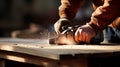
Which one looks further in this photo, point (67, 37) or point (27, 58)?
point (67, 37)

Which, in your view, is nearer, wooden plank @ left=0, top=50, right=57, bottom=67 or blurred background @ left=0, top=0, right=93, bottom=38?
wooden plank @ left=0, top=50, right=57, bottom=67

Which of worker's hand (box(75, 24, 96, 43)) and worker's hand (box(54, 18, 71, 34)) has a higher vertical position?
worker's hand (box(54, 18, 71, 34))

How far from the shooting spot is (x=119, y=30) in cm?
270

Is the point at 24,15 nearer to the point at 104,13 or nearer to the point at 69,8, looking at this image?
the point at 69,8

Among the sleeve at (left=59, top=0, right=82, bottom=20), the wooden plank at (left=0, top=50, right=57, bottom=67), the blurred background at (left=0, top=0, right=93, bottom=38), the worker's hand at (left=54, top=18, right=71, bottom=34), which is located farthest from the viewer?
the blurred background at (left=0, top=0, right=93, bottom=38)

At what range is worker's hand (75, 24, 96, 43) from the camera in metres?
2.22

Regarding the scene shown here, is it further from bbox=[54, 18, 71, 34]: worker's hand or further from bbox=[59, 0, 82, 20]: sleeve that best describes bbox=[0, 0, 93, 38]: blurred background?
bbox=[54, 18, 71, 34]: worker's hand

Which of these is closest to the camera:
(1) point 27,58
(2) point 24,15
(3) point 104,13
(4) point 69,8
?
(1) point 27,58

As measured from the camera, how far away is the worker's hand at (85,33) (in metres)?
2.22

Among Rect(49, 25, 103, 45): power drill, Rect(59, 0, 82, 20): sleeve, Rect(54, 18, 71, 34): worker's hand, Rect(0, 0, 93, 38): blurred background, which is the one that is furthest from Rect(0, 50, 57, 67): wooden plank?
Rect(0, 0, 93, 38): blurred background

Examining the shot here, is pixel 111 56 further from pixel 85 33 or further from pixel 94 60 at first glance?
pixel 85 33

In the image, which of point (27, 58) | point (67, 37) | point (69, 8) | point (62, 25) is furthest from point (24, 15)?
point (27, 58)

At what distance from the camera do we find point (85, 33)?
223cm

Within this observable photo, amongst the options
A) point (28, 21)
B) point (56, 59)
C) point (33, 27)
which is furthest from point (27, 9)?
point (56, 59)
